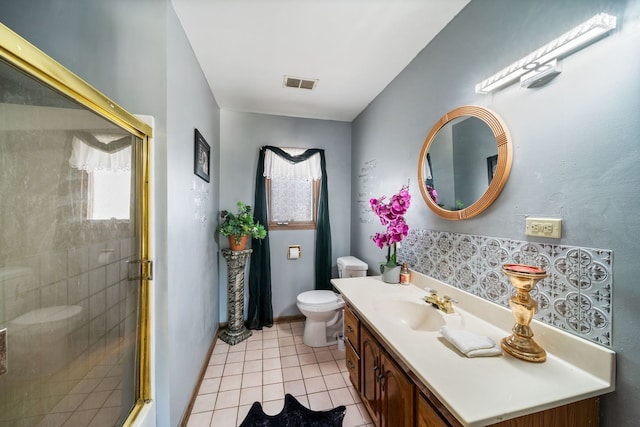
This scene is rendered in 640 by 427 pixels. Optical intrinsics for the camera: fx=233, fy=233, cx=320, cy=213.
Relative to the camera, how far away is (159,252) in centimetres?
121

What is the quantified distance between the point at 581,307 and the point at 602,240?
0.82ft

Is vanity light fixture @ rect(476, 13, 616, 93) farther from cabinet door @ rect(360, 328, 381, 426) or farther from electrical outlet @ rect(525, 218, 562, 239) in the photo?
cabinet door @ rect(360, 328, 381, 426)

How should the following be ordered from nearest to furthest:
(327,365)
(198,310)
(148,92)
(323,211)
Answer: (148,92)
(198,310)
(327,365)
(323,211)

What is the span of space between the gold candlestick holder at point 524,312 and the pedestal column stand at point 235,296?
2171 mm

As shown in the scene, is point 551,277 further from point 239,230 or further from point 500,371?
point 239,230

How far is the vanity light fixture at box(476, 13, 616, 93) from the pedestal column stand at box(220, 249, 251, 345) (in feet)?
7.69

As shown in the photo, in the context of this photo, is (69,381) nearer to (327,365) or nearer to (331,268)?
(327,365)

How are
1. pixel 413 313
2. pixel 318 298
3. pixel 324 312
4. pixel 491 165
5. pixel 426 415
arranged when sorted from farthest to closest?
pixel 318 298 → pixel 324 312 → pixel 413 313 → pixel 491 165 → pixel 426 415

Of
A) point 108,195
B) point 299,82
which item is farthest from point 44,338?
point 299,82

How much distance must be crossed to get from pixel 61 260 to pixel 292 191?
7.10 feet

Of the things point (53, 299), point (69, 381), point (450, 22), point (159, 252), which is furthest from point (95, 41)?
point (450, 22)

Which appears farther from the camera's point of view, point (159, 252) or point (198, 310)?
point (198, 310)

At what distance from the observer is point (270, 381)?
72.2 inches

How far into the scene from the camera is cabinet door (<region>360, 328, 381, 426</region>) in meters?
1.24
